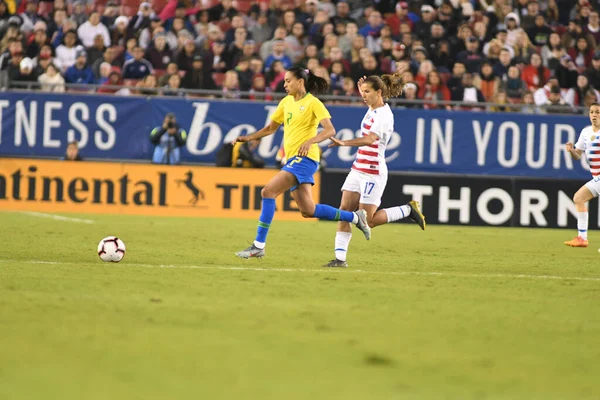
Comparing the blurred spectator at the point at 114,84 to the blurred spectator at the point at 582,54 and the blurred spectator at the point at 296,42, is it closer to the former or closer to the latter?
the blurred spectator at the point at 296,42

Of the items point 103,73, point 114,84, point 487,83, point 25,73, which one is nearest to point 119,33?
point 103,73

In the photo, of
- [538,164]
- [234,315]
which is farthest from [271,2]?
[234,315]

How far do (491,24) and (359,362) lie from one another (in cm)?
1761

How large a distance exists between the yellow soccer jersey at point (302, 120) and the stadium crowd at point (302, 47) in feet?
29.7

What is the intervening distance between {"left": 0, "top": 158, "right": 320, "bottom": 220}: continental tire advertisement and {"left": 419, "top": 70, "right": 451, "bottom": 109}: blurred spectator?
301cm

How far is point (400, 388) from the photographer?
17.5ft

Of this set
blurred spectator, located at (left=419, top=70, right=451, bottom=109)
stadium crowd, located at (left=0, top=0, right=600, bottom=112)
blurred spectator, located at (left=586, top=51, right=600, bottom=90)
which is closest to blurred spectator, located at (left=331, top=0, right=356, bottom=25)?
stadium crowd, located at (left=0, top=0, right=600, bottom=112)

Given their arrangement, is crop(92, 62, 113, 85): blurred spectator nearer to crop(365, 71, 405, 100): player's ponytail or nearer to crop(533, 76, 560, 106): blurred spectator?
crop(533, 76, 560, 106): blurred spectator

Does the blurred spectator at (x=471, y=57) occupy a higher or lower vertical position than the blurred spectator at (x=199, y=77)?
higher

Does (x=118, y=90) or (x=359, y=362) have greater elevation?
(x=118, y=90)

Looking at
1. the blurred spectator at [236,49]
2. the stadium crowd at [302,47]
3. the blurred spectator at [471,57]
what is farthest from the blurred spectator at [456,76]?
the blurred spectator at [236,49]

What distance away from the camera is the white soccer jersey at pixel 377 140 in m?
10.9

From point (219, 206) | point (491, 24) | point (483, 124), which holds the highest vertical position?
point (491, 24)

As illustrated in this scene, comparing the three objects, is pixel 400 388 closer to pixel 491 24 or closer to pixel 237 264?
pixel 237 264
